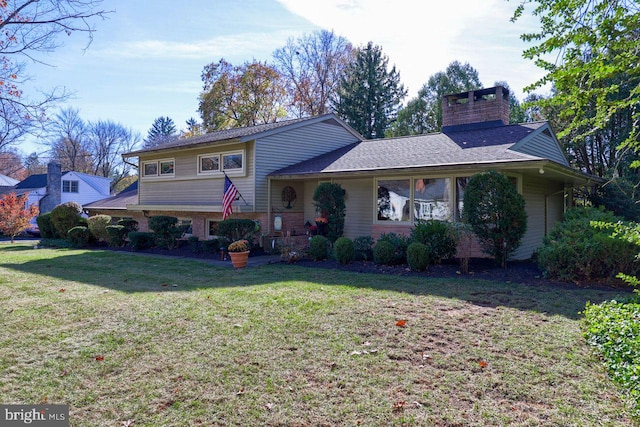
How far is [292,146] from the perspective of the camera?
47.7 feet

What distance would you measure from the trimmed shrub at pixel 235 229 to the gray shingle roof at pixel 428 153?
201 cm

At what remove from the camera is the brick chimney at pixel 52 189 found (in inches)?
1191

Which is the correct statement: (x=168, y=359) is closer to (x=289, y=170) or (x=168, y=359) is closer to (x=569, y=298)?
(x=569, y=298)

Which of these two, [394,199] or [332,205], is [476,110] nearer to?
[394,199]

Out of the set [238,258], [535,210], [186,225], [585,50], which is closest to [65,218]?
[186,225]

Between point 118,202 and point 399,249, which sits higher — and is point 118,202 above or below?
above

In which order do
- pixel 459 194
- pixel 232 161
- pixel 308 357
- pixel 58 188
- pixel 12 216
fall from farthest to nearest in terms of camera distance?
Answer: pixel 58 188
pixel 12 216
pixel 232 161
pixel 459 194
pixel 308 357

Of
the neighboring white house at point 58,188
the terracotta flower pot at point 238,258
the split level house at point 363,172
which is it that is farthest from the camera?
the neighboring white house at point 58,188

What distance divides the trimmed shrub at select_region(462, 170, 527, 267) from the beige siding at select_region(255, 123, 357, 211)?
6.84 metres

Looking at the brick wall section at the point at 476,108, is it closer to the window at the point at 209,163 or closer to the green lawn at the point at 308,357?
the window at the point at 209,163

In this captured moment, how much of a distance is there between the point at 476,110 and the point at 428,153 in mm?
3987

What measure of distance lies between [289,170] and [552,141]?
29.9ft

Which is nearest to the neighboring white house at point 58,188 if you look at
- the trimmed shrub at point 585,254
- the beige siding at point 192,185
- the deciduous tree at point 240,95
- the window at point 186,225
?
the deciduous tree at point 240,95

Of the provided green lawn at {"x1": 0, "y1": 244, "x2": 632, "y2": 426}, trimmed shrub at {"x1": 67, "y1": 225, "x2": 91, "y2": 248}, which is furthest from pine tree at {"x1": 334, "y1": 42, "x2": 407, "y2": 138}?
green lawn at {"x1": 0, "y1": 244, "x2": 632, "y2": 426}
